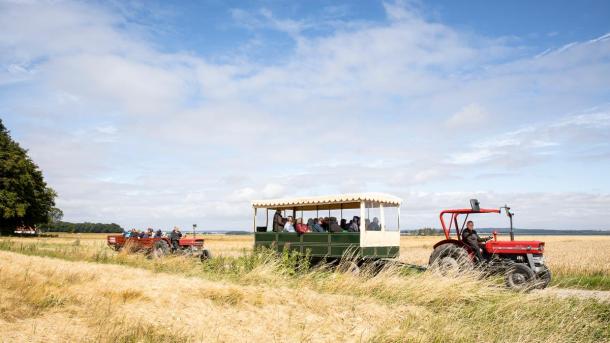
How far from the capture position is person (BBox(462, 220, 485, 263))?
11.5 metres

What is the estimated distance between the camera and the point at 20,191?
4272 centimetres

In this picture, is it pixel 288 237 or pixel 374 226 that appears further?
pixel 288 237

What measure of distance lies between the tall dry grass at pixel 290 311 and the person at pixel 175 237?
31.8 feet

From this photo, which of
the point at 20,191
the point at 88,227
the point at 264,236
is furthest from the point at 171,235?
the point at 88,227

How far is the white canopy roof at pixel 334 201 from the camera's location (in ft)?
41.0

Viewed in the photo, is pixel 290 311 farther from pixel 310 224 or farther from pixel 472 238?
pixel 310 224

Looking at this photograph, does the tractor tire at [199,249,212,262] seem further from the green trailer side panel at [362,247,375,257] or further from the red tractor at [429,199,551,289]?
the red tractor at [429,199,551,289]

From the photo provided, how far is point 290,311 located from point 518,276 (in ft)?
21.2

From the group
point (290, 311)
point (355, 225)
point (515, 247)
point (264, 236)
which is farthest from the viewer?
point (264, 236)

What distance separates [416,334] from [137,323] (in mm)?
3529

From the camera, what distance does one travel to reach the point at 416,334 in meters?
5.79

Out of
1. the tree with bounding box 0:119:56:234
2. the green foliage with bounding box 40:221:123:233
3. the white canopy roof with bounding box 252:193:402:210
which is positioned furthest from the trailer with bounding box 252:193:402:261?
the green foliage with bounding box 40:221:123:233

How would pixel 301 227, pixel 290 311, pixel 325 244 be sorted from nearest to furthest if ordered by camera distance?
pixel 290 311 < pixel 325 244 < pixel 301 227

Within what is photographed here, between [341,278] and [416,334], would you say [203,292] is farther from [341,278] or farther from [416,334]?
[416,334]
